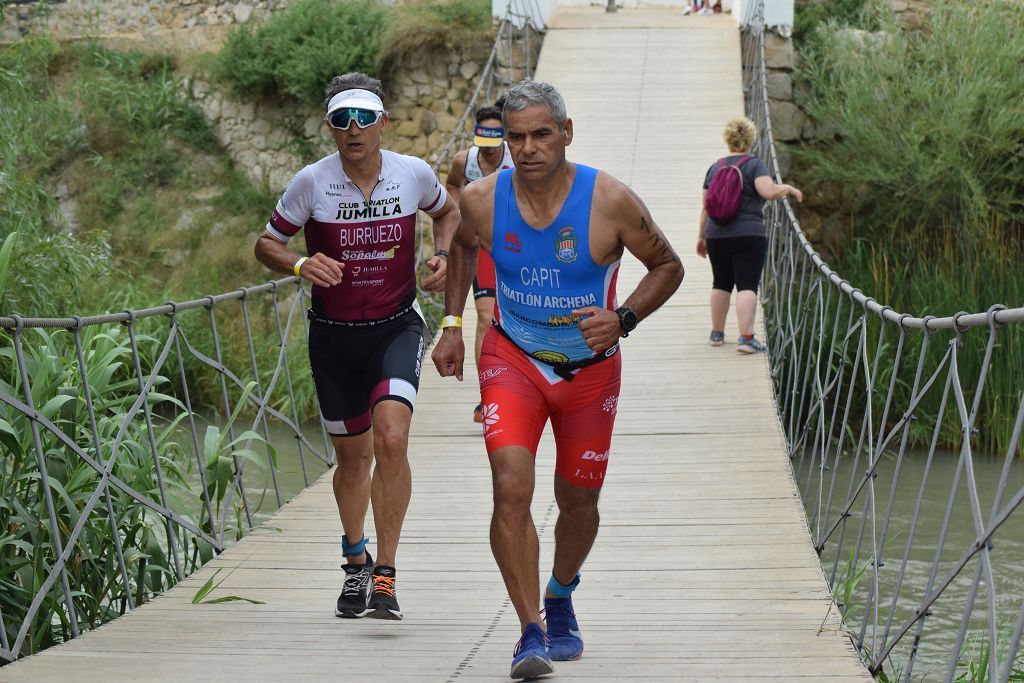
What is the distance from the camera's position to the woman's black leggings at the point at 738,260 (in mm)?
8711

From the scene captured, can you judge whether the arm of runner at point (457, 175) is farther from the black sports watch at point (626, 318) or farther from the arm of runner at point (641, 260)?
the black sports watch at point (626, 318)

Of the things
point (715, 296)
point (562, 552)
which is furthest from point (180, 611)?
point (715, 296)

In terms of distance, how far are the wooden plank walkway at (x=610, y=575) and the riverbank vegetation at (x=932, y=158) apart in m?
2.74

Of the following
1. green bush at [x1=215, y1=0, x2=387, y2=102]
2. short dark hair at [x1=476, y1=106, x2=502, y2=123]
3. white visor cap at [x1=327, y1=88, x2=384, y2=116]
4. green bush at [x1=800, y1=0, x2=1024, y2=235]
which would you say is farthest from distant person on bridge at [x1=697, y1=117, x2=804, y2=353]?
green bush at [x1=215, y1=0, x2=387, y2=102]

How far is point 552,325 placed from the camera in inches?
155

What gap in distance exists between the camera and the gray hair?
151 inches

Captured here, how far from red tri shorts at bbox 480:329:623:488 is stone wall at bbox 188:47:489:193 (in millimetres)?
11369

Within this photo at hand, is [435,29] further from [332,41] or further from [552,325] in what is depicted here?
[552,325]

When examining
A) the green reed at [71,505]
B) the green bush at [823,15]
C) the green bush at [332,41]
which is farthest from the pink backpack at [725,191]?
the green bush at [332,41]

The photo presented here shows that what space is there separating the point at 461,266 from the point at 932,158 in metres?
9.10

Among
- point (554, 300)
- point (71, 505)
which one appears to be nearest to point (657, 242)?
point (554, 300)

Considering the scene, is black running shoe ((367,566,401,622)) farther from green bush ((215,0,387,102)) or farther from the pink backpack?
green bush ((215,0,387,102))

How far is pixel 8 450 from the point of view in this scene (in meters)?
5.07

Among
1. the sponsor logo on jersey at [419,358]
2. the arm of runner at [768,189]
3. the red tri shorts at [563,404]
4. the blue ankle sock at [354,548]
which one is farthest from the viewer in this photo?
the arm of runner at [768,189]
